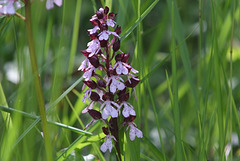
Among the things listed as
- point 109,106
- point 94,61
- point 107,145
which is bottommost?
point 107,145

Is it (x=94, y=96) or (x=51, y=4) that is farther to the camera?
(x=94, y=96)

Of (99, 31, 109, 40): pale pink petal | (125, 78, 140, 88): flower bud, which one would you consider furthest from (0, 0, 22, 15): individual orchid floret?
(125, 78, 140, 88): flower bud

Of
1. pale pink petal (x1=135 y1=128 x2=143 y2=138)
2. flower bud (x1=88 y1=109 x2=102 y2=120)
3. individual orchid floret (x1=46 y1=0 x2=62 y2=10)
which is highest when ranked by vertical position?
individual orchid floret (x1=46 y1=0 x2=62 y2=10)

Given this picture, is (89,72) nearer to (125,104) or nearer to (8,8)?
(125,104)

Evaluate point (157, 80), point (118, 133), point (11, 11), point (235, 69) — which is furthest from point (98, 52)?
point (157, 80)

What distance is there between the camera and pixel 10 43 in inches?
93.6

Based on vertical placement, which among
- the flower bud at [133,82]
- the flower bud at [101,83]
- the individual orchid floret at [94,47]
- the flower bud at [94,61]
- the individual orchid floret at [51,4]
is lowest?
the flower bud at [133,82]

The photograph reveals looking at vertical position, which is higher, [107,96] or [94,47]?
[94,47]

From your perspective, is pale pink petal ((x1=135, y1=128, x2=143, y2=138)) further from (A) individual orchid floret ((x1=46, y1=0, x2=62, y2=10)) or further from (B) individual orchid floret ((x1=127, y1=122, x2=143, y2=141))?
(A) individual orchid floret ((x1=46, y1=0, x2=62, y2=10))

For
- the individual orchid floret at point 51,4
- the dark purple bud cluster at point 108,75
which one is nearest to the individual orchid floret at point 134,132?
the dark purple bud cluster at point 108,75

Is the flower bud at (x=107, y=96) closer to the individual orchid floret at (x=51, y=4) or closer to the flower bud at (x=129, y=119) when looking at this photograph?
the flower bud at (x=129, y=119)

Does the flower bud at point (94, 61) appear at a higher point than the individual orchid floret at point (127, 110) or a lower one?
higher

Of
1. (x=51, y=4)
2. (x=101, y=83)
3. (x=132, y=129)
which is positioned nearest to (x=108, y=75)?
(x=101, y=83)

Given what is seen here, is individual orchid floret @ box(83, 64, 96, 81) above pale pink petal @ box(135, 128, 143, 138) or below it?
above
